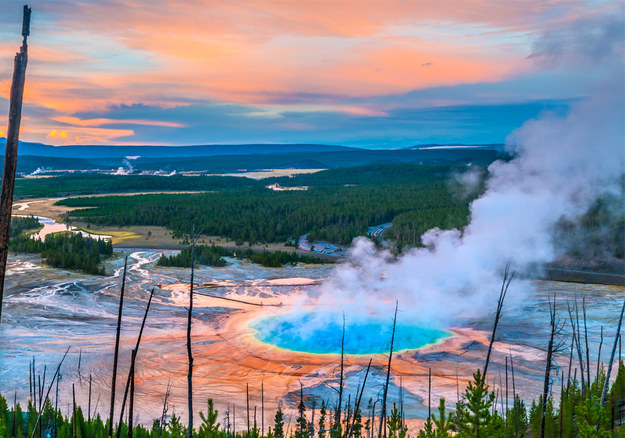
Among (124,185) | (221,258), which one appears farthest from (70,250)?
(124,185)

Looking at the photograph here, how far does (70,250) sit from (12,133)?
43.1 metres

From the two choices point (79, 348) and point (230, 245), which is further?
point (230, 245)

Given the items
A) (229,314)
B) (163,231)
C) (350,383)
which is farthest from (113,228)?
(350,383)

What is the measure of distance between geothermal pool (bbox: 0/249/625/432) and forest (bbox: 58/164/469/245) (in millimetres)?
17062

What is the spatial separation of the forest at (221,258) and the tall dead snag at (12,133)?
3875cm

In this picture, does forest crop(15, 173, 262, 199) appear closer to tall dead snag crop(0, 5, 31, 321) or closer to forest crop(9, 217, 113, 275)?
forest crop(9, 217, 113, 275)

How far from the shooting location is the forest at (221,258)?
42438mm

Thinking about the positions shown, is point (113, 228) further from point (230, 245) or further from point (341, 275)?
point (341, 275)

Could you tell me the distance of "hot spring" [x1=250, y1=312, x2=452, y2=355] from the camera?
23922mm

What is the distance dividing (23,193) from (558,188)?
104019 millimetres

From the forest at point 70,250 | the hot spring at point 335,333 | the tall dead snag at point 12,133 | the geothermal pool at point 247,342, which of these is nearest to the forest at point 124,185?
the forest at point 70,250

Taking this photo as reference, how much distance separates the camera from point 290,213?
75.9 meters

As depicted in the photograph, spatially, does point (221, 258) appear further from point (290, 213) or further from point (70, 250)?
point (290, 213)

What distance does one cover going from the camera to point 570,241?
49.5 metres
